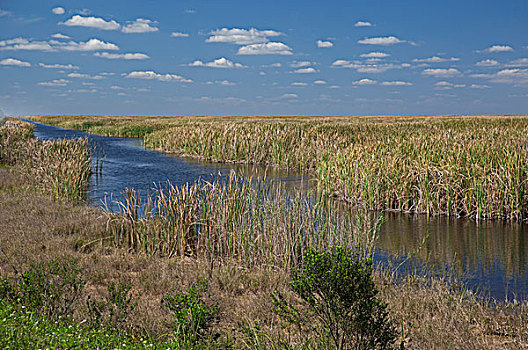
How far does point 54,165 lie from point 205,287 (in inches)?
415

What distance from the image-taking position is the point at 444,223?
39.0ft

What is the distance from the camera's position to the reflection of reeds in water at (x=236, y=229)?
7.61 meters

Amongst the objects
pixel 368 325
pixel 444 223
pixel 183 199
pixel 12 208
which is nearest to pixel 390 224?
pixel 444 223

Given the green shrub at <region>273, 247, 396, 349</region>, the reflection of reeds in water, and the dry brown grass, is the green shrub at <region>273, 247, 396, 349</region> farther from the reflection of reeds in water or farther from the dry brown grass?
the reflection of reeds in water

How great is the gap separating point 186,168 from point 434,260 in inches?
651

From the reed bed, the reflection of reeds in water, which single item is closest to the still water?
the reflection of reeds in water

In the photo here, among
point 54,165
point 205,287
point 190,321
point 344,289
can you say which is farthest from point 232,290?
point 54,165

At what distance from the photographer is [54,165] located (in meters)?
14.3

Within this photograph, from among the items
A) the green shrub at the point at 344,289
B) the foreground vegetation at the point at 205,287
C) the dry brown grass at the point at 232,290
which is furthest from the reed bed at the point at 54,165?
the green shrub at the point at 344,289

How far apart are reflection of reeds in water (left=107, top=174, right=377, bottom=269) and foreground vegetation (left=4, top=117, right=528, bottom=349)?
0.03 metres

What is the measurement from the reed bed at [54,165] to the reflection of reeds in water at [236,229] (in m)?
4.75

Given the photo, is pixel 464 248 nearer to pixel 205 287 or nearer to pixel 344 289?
pixel 205 287

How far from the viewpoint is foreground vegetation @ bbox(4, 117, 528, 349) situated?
4.30 m

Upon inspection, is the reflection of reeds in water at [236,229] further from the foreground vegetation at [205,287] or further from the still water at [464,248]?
the still water at [464,248]
